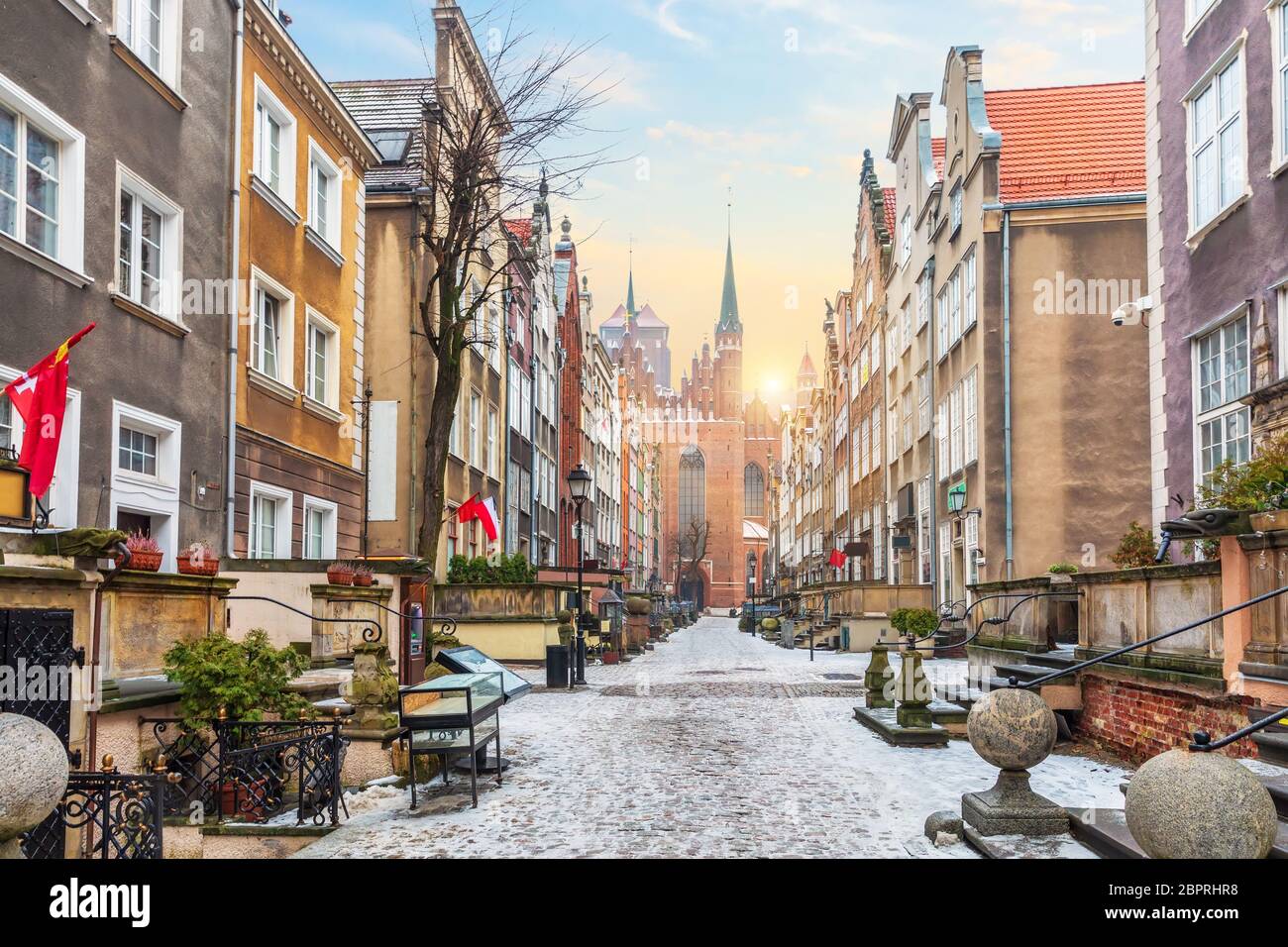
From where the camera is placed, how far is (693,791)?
896 centimetres

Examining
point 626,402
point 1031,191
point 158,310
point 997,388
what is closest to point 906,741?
point 158,310

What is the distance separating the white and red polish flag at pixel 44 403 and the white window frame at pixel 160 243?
10.6ft

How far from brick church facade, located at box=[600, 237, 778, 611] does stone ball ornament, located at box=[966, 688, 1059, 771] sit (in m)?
97.1

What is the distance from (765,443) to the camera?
12694 cm

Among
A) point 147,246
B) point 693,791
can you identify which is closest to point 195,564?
Result: point 693,791

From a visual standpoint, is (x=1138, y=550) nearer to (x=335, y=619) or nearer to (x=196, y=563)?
(x=335, y=619)

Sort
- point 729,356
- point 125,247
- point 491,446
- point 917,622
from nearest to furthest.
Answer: point 125,247
point 917,622
point 491,446
point 729,356

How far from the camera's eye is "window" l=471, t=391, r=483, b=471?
27.7 m

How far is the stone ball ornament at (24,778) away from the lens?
14.9 feet

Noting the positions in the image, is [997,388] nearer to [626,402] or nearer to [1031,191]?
[1031,191]

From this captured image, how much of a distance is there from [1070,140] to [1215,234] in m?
12.1

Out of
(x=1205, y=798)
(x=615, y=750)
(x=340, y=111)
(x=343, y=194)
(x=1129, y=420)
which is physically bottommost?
(x=615, y=750)

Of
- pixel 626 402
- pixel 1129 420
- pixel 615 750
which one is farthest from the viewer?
pixel 626 402
